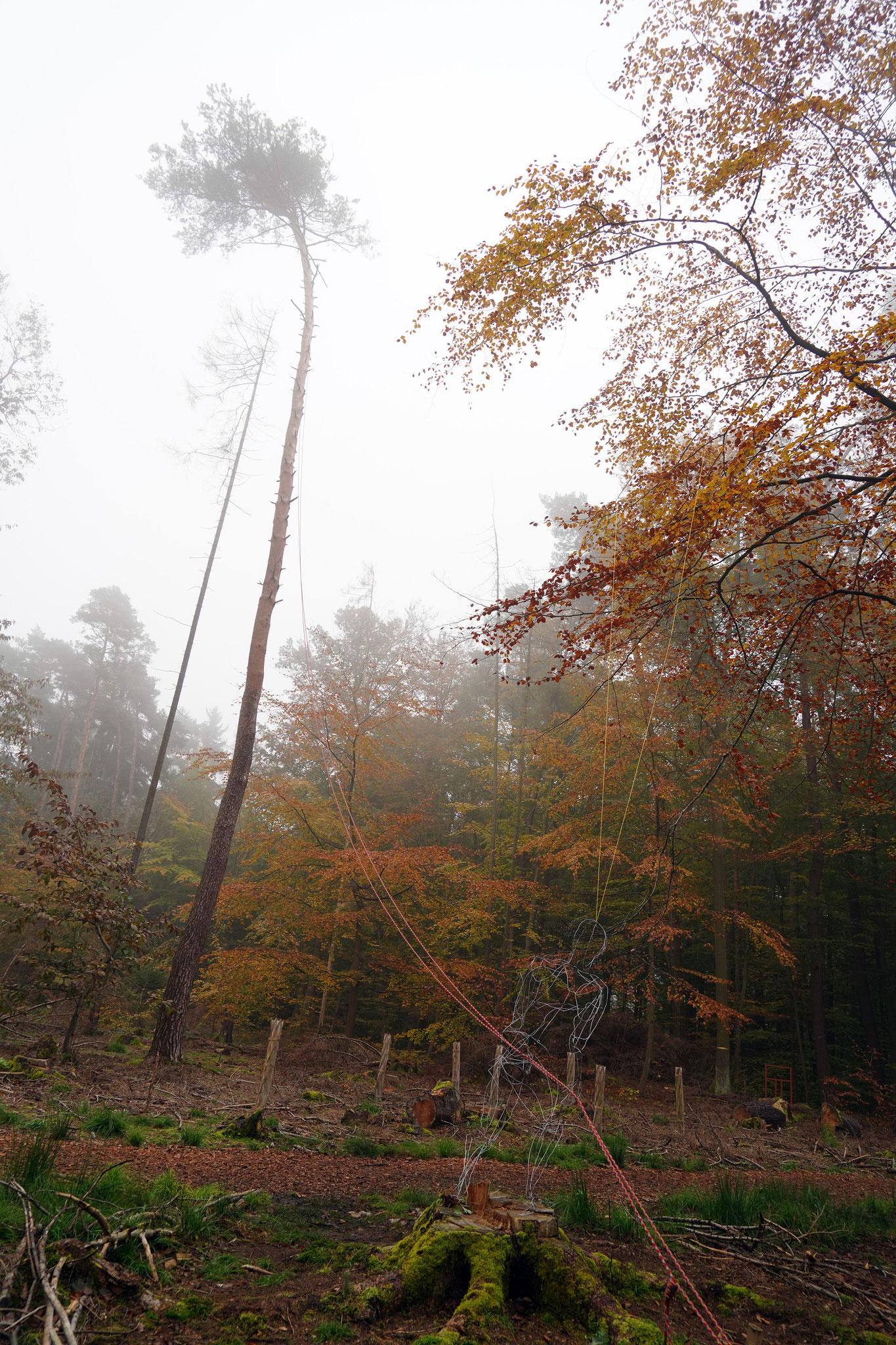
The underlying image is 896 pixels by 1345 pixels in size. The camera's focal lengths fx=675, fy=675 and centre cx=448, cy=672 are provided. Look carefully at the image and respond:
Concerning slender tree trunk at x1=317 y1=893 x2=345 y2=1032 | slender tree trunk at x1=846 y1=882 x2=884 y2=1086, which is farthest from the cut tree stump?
slender tree trunk at x1=846 y1=882 x2=884 y2=1086

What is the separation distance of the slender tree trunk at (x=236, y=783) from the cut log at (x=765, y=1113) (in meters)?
9.13

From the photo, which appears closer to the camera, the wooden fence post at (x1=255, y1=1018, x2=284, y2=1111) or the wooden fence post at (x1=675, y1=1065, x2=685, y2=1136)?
the wooden fence post at (x1=255, y1=1018, x2=284, y2=1111)

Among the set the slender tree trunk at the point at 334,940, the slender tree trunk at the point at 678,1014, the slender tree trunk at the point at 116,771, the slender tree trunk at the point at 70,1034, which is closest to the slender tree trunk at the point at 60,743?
the slender tree trunk at the point at 116,771

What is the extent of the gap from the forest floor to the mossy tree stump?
7 centimetres

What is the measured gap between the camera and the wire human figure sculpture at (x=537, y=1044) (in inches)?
195

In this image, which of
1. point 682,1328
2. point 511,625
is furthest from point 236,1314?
point 511,625

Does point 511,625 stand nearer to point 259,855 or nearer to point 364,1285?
point 364,1285

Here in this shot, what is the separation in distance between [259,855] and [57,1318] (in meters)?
10.7

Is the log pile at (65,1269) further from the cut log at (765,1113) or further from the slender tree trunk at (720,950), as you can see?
the slender tree trunk at (720,950)

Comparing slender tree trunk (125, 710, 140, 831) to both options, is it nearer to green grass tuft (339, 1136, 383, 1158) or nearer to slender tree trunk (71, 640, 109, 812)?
slender tree trunk (71, 640, 109, 812)

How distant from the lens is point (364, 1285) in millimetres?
3186

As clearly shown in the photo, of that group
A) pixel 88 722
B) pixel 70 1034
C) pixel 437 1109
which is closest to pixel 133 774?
pixel 88 722

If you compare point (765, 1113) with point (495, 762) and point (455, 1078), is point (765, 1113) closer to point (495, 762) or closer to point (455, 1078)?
point (455, 1078)

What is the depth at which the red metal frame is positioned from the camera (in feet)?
47.6
